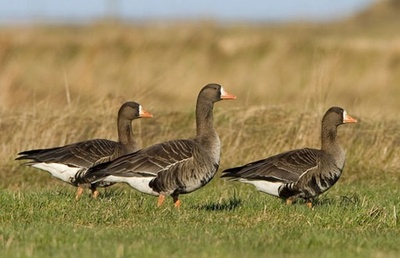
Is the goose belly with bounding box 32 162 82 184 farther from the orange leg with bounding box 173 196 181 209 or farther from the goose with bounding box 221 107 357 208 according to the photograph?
the goose with bounding box 221 107 357 208

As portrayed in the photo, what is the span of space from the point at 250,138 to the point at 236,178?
504 centimetres

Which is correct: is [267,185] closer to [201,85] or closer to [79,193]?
[79,193]

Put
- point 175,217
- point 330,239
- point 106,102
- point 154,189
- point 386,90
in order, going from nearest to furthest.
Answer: point 330,239 → point 175,217 → point 154,189 → point 106,102 → point 386,90

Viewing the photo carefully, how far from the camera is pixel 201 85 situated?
2505cm

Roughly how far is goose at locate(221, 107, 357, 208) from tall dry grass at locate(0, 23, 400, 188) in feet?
11.2

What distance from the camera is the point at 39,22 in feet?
86.8

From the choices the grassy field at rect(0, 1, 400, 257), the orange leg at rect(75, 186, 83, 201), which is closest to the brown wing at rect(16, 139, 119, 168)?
the orange leg at rect(75, 186, 83, 201)

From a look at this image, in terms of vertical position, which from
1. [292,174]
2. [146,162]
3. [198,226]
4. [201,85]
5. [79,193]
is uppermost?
[201,85]

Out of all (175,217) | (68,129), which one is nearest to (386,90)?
(68,129)

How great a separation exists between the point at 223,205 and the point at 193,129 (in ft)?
20.5

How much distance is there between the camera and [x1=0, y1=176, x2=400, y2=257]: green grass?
7.58 metres

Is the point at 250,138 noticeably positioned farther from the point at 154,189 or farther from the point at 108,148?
the point at 154,189

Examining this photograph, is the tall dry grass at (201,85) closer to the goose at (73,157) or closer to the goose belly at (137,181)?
the goose at (73,157)

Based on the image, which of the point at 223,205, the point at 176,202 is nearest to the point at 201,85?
the point at 176,202
